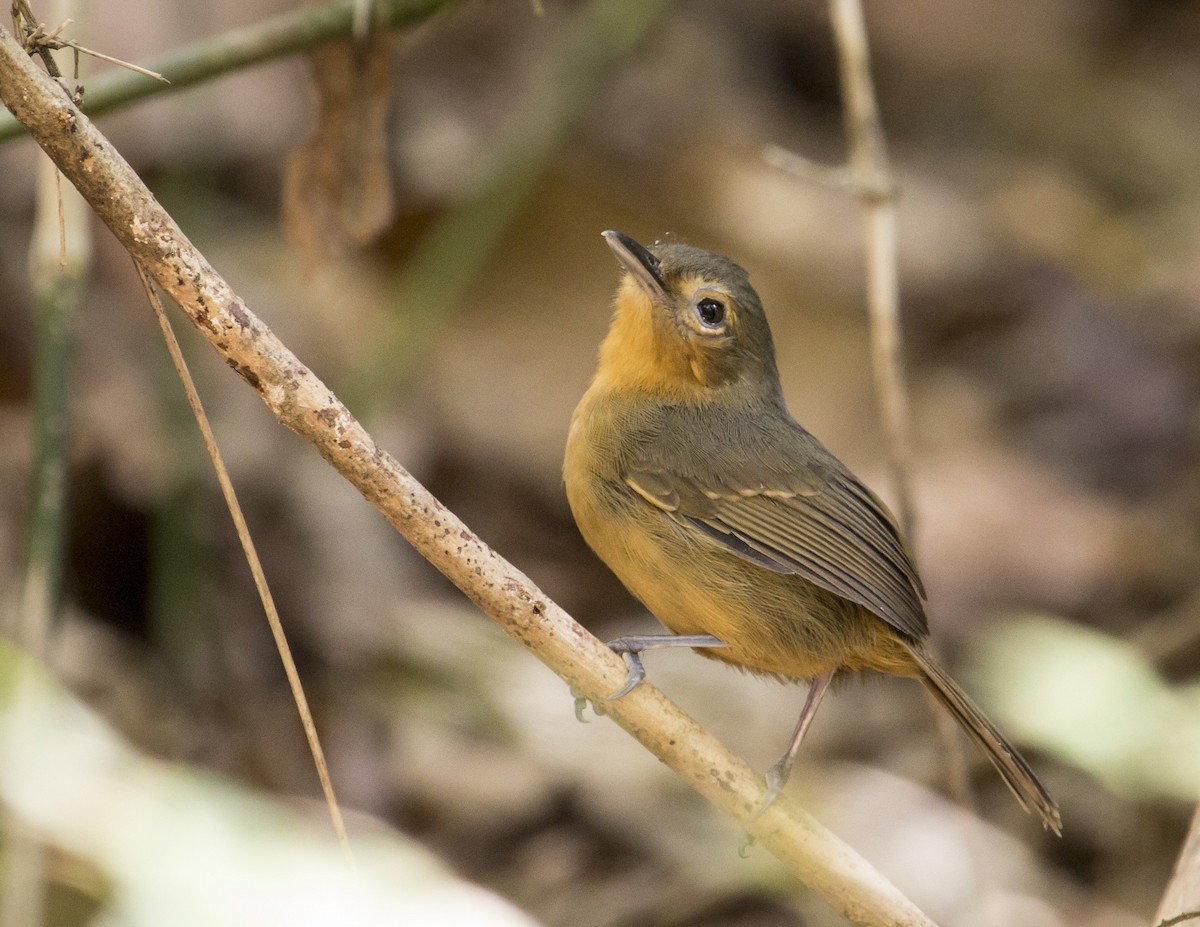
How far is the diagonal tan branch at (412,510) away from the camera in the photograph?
218 cm

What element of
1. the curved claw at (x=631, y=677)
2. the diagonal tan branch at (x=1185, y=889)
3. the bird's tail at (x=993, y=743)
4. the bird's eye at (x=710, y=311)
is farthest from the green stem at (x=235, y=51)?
the diagonal tan branch at (x=1185, y=889)

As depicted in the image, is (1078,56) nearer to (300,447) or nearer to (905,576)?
(300,447)

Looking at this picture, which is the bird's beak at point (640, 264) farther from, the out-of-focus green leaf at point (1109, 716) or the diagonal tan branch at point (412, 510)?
the out-of-focus green leaf at point (1109, 716)

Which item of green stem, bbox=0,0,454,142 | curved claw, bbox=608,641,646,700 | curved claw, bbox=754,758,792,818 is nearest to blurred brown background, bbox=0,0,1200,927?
green stem, bbox=0,0,454,142

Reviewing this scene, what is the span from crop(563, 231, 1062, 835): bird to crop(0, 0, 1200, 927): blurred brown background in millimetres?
1011

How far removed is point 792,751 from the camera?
129 inches

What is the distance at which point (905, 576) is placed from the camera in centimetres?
376

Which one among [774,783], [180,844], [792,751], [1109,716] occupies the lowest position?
[180,844]

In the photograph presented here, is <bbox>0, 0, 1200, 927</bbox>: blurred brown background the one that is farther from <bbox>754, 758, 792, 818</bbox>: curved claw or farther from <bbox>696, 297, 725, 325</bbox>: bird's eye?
<bbox>754, 758, 792, 818</bbox>: curved claw

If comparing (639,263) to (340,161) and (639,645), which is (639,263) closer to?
(340,161)

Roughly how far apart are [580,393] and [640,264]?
2.62m

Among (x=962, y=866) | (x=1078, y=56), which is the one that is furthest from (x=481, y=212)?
(x=1078, y=56)

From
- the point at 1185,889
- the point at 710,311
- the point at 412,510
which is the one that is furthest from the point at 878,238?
the point at 412,510

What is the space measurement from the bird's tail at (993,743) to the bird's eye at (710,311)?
1.06 m
